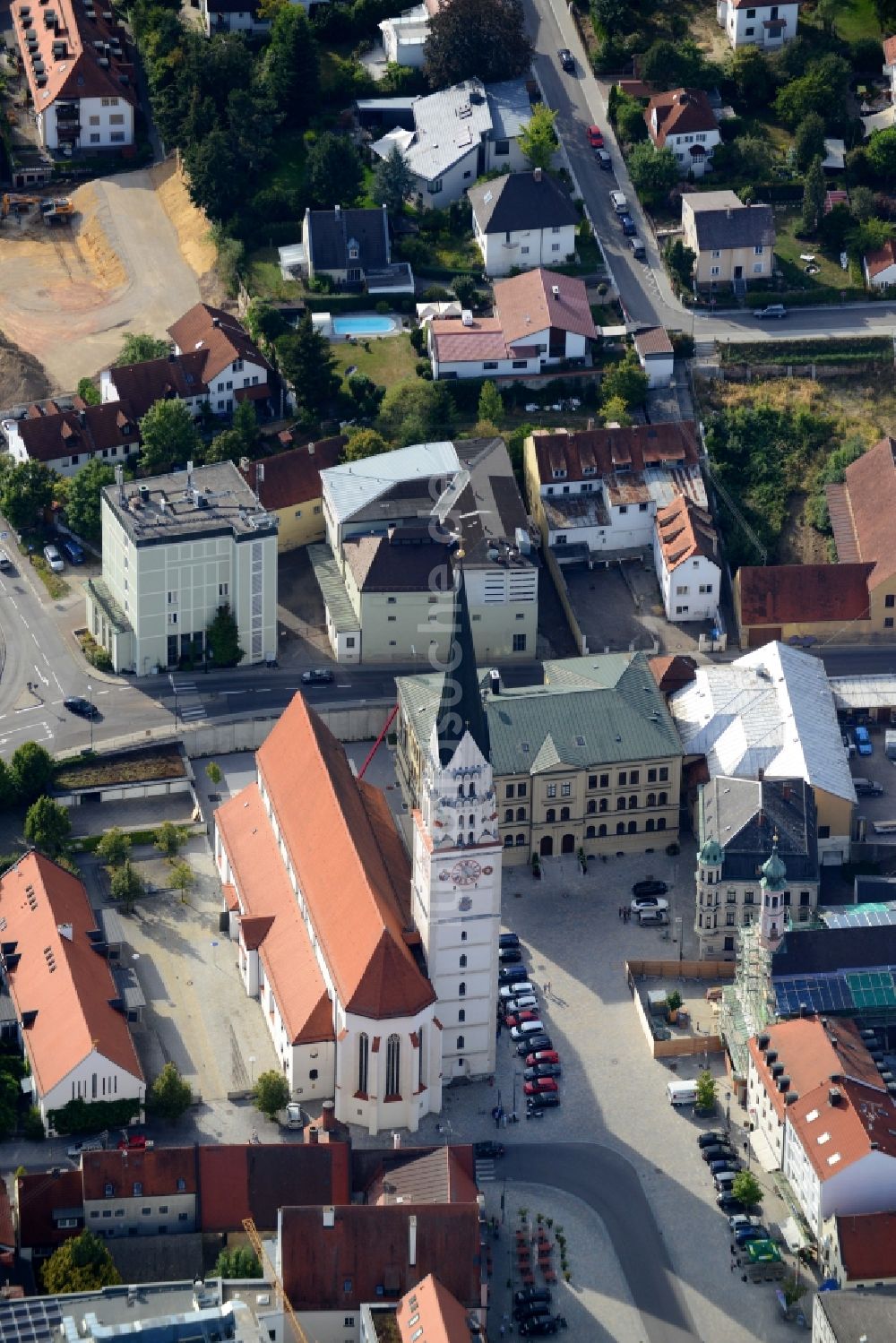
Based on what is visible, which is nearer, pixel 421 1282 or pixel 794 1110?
pixel 421 1282

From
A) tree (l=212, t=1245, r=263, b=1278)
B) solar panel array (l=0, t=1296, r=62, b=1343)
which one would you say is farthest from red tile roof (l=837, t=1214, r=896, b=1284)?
solar panel array (l=0, t=1296, r=62, b=1343)

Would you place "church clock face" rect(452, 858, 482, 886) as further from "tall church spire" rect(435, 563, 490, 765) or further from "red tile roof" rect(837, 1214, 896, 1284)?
"red tile roof" rect(837, 1214, 896, 1284)

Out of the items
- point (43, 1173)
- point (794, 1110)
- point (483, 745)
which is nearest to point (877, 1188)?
point (794, 1110)

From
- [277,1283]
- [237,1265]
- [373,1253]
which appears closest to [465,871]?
[373,1253]

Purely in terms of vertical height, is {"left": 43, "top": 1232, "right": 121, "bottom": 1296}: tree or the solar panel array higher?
A: the solar panel array

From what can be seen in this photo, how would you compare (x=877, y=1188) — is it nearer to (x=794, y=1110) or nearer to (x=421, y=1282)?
(x=794, y=1110)

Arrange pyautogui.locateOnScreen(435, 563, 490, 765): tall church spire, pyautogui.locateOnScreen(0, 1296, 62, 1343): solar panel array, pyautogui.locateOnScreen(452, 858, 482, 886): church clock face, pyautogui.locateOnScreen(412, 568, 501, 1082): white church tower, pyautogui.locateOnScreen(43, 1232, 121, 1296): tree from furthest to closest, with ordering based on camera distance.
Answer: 1. pyautogui.locateOnScreen(452, 858, 482, 886): church clock face
2. pyautogui.locateOnScreen(412, 568, 501, 1082): white church tower
3. pyautogui.locateOnScreen(435, 563, 490, 765): tall church spire
4. pyautogui.locateOnScreen(43, 1232, 121, 1296): tree
5. pyautogui.locateOnScreen(0, 1296, 62, 1343): solar panel array
